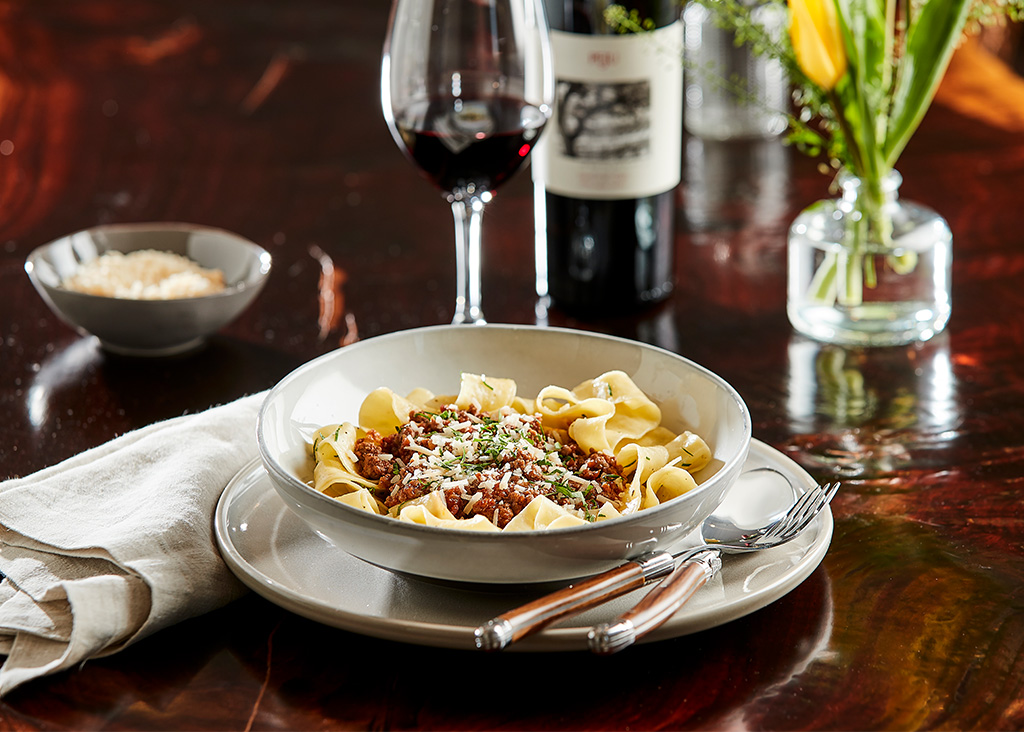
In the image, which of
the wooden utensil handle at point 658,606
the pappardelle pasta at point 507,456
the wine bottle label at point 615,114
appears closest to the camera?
the wooden utensil handle at point 658,606

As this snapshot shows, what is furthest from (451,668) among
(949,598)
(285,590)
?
(949,598)

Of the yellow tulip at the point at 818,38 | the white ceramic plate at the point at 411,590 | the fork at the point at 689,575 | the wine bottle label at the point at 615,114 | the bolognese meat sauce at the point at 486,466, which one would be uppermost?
the yellow tulip at the point at 818,38

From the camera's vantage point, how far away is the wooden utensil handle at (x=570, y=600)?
66 centimetres

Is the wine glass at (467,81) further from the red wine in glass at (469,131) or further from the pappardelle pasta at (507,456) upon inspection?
the pappardelle pasta at (507,456)

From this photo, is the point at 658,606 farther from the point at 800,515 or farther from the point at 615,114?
the point at 615,114

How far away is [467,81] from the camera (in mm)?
1154

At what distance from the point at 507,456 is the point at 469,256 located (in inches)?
18.1

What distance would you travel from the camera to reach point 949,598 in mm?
828

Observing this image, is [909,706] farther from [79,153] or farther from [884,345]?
[79,153]

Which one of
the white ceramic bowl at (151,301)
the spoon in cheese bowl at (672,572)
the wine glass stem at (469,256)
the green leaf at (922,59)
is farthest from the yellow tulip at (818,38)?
the white ceramic bowl at (151,301)

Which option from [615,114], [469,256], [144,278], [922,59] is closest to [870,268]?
[922,59]

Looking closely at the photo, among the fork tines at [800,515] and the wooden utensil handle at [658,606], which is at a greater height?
the wooden utensil handle at [658,606]

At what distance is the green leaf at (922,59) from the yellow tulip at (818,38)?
0.27 feet

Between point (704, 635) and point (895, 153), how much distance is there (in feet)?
2.26
